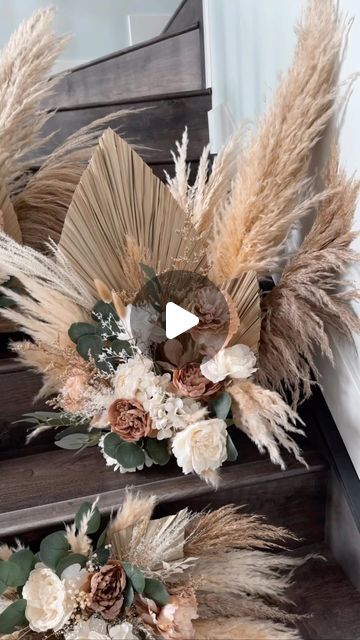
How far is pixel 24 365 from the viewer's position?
1105 millimetres

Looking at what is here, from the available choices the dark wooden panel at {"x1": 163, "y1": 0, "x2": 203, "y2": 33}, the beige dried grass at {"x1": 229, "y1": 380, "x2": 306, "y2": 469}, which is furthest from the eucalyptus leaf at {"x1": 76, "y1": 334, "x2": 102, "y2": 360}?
the dark wooden panel at {"x1": 163, "y1": 0, "x2": 203, "y2": 33}

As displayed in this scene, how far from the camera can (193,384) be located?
0.91 m

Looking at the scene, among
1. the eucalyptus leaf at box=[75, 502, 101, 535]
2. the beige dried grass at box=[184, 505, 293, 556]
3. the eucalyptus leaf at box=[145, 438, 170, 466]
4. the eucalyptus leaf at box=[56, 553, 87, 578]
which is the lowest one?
the beige dried grass at box=[184, 505, 293, 556]

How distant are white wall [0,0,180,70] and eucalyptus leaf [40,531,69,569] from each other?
2.12m

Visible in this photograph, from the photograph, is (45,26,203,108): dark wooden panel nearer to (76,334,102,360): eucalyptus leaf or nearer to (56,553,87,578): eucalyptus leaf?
(76,334,102,360): eucalyptus leaf

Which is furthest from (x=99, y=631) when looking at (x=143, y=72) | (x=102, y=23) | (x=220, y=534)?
(x=102, y=23)

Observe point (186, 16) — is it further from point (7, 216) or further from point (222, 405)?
point (222, 405)

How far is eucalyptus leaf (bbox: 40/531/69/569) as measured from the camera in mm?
816

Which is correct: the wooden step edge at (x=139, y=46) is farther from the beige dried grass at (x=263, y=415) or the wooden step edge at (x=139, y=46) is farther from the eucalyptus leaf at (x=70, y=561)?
the eucalyptus leaf at (x=70, y=561)

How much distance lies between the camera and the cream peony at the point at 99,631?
0.77 metres

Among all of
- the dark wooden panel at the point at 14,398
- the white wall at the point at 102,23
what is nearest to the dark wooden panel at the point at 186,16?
the white wall at the point at 102,23

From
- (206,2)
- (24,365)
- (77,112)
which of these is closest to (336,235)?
(24,365)

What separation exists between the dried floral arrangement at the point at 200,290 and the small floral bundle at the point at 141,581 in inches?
4.0

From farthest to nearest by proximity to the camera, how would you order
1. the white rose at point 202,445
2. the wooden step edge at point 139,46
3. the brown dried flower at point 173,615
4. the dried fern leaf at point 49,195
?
the wooden step edge at point 139,46
the dried fern leaf at point 49,195
the white rose at point 202,445
the brown dried flower at point 173,615
